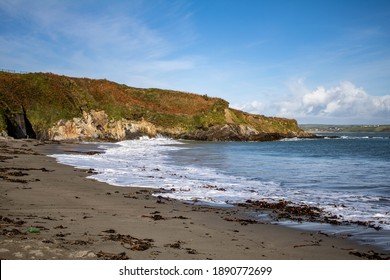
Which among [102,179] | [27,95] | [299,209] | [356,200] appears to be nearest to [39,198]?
[102,179]

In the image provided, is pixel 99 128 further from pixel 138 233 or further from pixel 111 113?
pixel 138 233

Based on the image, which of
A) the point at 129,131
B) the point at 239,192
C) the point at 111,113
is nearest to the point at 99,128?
the point at 111,113

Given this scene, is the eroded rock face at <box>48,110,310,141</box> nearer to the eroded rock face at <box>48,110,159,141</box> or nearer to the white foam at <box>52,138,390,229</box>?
the eroded rock face at <box>48,110,159,141</box>

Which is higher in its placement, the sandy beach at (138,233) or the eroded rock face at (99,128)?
the eroded rock face at (99,128)

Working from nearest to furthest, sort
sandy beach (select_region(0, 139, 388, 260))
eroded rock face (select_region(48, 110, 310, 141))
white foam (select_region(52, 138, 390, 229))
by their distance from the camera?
sandy beach (select_region(0, 139, 388, 260))
white foam (select_region(52, 138, 390, 229))
eroded rock face (select_region(48, 110, 310, 141))

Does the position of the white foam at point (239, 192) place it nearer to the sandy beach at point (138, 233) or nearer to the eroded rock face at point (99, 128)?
the sandy beach at point (138, 233)

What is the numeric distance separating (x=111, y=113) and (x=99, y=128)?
16.5ft

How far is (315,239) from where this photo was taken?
284 inches

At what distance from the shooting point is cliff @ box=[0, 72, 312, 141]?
2122 inches

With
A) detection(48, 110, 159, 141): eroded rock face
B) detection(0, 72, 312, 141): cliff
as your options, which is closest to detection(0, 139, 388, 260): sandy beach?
detection(0, 72, 312, 141): cliff

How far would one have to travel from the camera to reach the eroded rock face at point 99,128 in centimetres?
5584

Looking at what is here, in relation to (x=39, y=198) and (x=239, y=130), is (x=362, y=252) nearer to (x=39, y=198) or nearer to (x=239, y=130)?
(x=39, y=198)

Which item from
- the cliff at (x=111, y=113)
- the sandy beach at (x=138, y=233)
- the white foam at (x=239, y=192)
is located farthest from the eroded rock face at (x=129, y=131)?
the sandy beach at (x=138, y=233)

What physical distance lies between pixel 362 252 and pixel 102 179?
11.8m
